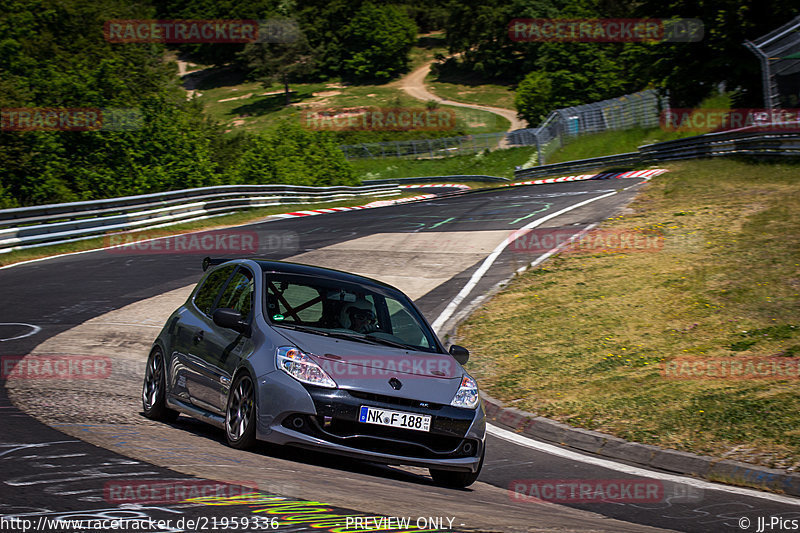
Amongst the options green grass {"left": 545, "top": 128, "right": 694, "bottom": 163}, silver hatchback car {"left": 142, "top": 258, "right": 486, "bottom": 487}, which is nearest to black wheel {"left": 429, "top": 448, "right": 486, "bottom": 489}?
silver hatchback car {"left": 142, "top": 258, "right": 486, "bottom": 487}

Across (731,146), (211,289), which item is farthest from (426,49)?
(211,289)

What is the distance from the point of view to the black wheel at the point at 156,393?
826 cm

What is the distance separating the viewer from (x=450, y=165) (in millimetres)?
69312

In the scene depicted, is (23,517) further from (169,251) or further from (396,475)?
(169,251)

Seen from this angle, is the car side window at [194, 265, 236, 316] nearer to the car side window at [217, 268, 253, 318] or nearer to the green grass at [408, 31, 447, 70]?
the car side window at [217, 268, 253, 318]

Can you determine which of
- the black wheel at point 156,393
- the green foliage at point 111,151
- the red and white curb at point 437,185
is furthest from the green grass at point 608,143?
the black wheel at point 156,393

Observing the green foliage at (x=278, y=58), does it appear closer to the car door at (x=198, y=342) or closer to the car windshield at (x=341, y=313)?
the car door at (x=198, y=342)

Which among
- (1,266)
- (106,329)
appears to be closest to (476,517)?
(106,329)

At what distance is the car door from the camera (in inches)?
299

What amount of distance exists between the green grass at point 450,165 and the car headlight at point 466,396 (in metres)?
54.4

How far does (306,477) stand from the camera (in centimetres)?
584

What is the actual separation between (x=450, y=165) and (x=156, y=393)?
62.0m

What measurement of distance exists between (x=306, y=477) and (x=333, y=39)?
4636 inches

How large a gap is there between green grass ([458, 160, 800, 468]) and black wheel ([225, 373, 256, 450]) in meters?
3.86
